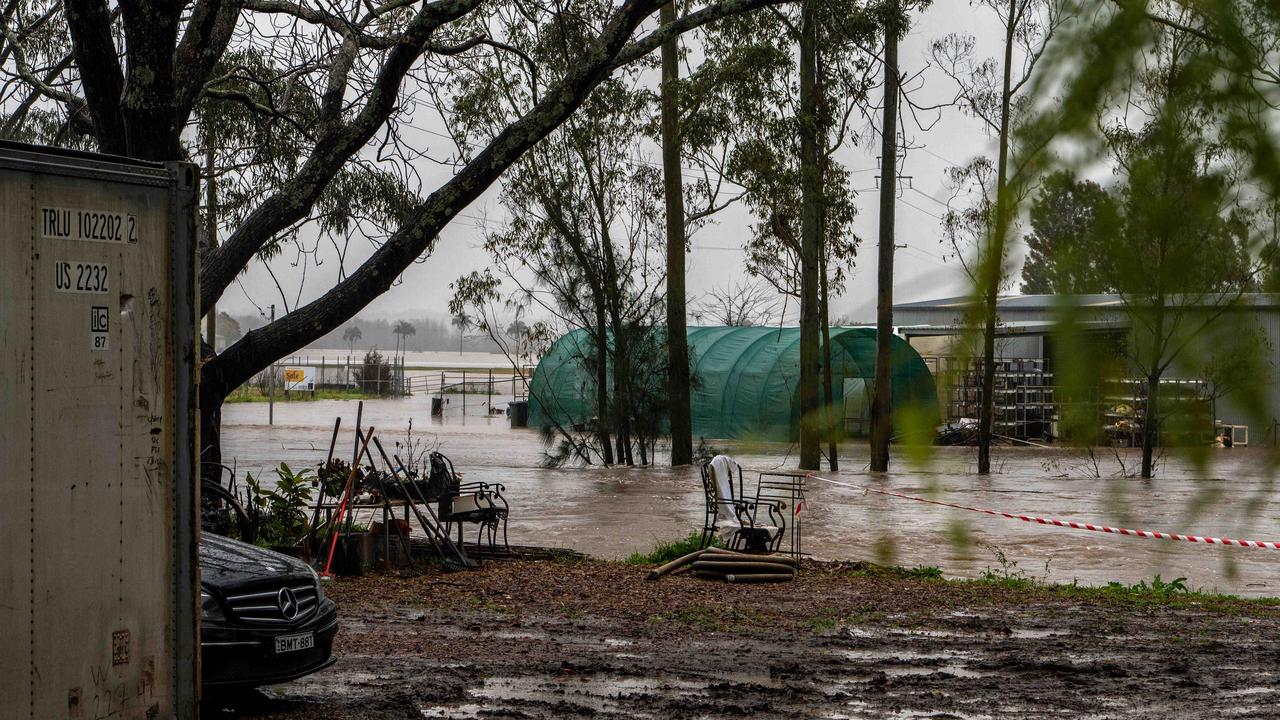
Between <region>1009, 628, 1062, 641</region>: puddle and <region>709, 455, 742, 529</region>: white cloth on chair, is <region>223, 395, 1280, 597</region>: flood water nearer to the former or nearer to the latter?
<region>709, 455, 742, 529</region>: white cloth on chair

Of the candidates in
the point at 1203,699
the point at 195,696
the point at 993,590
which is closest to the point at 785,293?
the point at 993,590

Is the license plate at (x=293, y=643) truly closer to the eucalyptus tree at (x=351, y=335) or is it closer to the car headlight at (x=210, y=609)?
the car headlight at (x=210, y=609)

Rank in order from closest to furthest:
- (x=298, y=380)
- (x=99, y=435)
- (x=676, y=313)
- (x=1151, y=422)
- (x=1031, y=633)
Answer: (x=1151, y=422), (x=99, y=435), (x=1031, y=633), (x=676, y=313), (x=298, y=380)

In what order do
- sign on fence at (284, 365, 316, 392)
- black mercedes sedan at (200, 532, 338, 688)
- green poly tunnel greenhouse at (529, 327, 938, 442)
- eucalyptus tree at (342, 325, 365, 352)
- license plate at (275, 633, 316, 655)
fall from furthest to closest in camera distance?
eucalyptus tree at (342, 325, 365, 352) → sign on fence at (284, 365, 316, 392) → green poly tunnel greenhouse at (529, 327, 938, 442) → license plate at (275, 633, 316, 655) → black mercedes sedan at (200, 532, 338, 688)

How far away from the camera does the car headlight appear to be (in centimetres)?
672

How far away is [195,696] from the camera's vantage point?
18.0 ft

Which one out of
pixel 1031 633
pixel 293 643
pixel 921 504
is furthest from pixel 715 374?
pixel 921 504

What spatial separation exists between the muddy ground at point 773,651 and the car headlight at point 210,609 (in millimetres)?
623

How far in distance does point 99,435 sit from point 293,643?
2263mm

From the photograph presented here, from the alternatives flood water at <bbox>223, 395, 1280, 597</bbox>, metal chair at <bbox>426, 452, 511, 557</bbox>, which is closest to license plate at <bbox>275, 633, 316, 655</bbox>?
flood water at <bbox>223, 395, 1280, 597</bbox>

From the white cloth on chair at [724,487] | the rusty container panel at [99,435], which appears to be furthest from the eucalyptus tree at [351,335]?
the rusty container panel at [99,435]

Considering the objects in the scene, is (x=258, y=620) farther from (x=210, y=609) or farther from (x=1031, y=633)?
(x=1031, y=633)

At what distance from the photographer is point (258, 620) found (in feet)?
22.7

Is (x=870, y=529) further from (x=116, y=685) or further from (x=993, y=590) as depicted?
(x=993, y=590)
